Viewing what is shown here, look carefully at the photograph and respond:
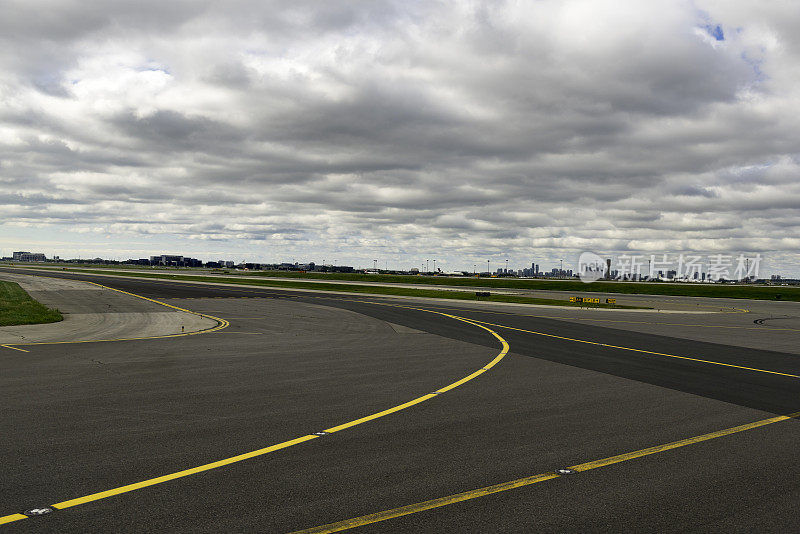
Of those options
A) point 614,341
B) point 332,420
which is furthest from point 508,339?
point 332,420

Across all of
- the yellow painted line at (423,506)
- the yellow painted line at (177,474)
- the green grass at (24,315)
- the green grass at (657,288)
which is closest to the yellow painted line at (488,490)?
the yellow painted line at (423,506)

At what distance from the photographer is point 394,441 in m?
7.99

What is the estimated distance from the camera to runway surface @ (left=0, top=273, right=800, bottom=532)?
5.62 metres

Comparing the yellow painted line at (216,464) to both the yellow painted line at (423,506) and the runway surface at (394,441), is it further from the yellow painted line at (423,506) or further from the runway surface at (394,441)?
the yellow painted line at (423,506)

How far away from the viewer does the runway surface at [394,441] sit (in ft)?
18.5

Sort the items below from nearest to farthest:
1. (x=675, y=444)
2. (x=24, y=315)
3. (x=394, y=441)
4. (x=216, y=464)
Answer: (x=216, y=464), (x=394, y=441), (x=675, y=444), (x=24, y=315)

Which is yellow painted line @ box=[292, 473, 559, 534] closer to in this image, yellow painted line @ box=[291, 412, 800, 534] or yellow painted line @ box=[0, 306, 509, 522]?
yellow painted line @ box=[291, 412, 800, 534]

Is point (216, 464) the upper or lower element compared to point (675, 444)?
lower

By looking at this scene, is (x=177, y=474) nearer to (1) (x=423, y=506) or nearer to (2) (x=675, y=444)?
(1) (x=423, y=506)

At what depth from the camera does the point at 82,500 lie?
5750 millimetres

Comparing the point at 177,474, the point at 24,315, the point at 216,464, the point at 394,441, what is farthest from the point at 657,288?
the point at 177,474

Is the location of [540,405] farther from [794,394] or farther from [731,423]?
[794,394]

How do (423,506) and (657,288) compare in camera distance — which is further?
(657,288)

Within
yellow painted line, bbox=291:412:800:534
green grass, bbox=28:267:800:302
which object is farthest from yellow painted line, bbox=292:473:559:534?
green grass, bbox=28:267:800:302
